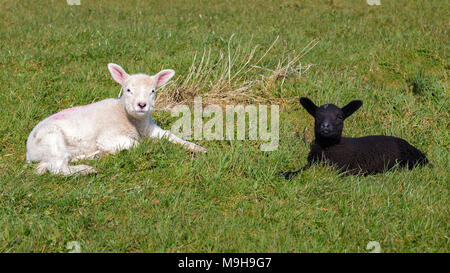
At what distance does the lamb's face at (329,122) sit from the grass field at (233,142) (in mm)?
434

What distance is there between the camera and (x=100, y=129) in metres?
6.21

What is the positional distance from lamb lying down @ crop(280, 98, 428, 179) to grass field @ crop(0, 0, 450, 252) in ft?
0.57

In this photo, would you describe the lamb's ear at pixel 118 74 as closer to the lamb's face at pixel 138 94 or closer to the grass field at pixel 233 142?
the lamb's face at pixel 138 94

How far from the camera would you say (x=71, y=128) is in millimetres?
6105

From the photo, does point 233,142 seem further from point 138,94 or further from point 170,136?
point 138,94

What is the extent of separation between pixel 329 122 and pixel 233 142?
59.3 inches

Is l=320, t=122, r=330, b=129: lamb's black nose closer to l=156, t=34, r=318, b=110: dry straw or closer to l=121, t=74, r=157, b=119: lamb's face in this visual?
l=121, t=74, r=157, b=119: lamb's face

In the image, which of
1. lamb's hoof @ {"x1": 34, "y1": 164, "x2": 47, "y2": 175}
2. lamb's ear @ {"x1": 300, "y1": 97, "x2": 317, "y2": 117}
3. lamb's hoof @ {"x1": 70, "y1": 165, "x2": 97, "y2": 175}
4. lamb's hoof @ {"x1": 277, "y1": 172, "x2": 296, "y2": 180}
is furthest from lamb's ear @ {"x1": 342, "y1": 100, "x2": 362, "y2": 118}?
lamb's hoof @ {"x1": 34, "y1": 164, "x2": 47, "y2": 175}

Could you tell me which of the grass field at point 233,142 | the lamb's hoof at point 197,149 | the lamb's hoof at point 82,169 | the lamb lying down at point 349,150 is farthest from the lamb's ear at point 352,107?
the lamb's hoof at point 82,169

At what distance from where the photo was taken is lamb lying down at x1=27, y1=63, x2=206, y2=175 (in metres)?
5.83

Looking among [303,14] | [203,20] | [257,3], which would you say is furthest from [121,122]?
[257,3]

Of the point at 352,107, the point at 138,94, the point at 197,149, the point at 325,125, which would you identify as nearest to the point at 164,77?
the point at 138,94

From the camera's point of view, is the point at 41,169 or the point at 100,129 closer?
the point at 41,169

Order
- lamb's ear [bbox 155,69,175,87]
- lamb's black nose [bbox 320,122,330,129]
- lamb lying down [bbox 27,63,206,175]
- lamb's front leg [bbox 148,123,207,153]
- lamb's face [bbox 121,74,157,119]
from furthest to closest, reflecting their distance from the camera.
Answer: lamb's ear [bbox 155,69,175,87] → lamb's front leg [bbox 148,123,207,153] → lamb's face [bbox 121,74,157,119] → lamb lying down [bbox 27,63,206,175] → lamb's black nose [bbox 320,122,330,129]
